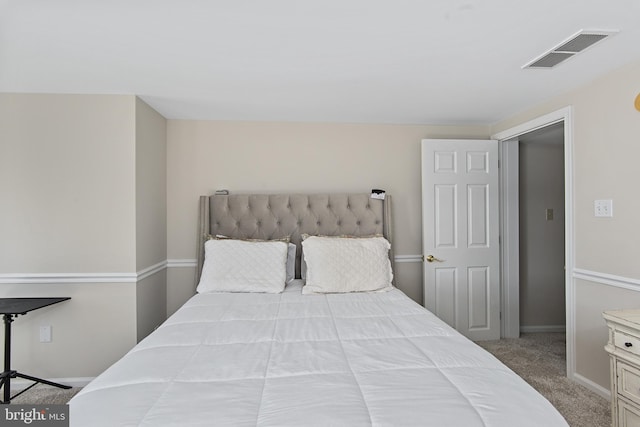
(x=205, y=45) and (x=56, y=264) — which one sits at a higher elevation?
(x=205, y=45)

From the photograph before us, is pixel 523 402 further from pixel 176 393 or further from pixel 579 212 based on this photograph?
pixel 579 212

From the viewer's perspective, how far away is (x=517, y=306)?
11.4 ft

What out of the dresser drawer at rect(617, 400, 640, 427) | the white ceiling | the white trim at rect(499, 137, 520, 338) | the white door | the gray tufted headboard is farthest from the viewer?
the white trim at rect(499, 137, 520, 338)

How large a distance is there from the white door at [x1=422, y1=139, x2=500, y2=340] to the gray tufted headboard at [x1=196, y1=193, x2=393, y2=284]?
508 mm

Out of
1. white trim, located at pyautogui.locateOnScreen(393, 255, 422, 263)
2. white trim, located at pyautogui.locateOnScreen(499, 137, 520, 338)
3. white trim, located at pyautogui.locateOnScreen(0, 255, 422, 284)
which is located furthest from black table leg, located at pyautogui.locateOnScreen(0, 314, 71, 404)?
white trim, located at pyautogui.locateOnScreen(499, 137, 520, 338)

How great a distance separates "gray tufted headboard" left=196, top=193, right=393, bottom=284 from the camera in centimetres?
318

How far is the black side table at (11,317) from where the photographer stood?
7.24 ft

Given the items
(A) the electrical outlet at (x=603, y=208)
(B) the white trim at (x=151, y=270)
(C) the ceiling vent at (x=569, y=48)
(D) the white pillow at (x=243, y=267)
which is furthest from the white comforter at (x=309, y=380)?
(C) the ceiling vent at (x=569, y=48)

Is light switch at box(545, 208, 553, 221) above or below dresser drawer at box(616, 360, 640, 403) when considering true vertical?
above

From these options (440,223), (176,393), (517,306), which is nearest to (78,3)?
(176,393)

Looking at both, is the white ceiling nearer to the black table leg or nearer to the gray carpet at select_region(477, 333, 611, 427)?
the black table leg

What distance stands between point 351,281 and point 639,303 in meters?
1.83

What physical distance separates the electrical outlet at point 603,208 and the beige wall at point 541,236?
145 cm

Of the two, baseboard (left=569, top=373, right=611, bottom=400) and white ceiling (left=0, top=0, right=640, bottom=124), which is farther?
baseboard (left=569, top=373, right=611, bottom=400)
